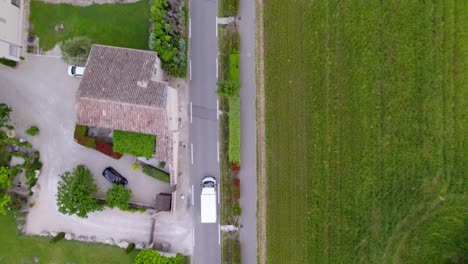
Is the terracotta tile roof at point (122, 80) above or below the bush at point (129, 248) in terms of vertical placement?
above

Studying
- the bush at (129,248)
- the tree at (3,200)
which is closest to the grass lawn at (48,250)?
the bush at (129,248)

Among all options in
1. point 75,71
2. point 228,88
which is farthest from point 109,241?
point 228,88

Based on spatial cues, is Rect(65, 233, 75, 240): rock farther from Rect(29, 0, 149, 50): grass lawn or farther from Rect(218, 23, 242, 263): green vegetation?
Rect(29, 0, 149, 50): grass lawn

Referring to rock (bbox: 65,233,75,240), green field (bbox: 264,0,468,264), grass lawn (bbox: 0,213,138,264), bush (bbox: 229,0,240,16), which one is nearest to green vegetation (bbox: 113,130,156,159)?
grass lawn (bbox: 0,213,138,264)

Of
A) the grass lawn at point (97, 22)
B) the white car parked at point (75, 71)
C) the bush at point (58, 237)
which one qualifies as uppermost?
the grass lawn at point (97, 22)

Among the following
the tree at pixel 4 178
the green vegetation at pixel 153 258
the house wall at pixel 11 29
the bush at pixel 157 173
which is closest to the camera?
the green vegetation at pixel 153 258

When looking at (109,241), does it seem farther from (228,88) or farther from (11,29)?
(11,29)

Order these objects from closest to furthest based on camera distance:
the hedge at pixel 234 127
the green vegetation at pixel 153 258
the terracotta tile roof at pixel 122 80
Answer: the terracotta tile roof at pixel 122 80 → the green vegetation at pixel 153 258 → the hedge at pixel 234 127

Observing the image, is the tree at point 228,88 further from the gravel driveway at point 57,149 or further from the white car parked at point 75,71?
the white car parked at point 75,71
